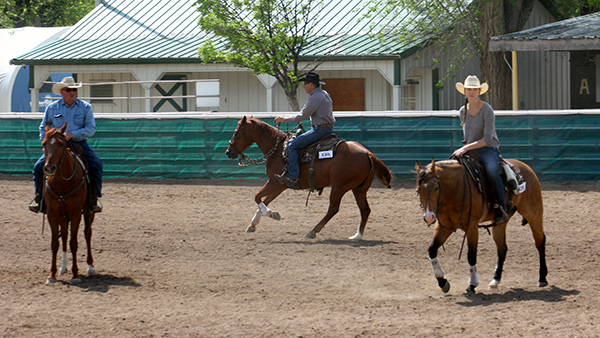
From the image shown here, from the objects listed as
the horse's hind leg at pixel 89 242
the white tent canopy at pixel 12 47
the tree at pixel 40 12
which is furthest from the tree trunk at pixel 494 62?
the tree at pixel 40 12

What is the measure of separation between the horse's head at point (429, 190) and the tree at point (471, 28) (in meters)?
15.6

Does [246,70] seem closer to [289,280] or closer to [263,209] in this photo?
[263,209]

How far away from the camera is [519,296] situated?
320 inches

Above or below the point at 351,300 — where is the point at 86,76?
above

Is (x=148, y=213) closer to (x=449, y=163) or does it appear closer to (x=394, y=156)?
(x=394, y=156)

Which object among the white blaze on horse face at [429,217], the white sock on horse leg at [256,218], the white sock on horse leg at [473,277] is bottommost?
the white sock on horse leg at [473,277]

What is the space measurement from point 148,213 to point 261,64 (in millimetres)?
8953

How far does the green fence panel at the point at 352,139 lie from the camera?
57.3ft

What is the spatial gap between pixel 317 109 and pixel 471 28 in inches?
491

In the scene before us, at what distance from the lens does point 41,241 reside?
1197 centimetres

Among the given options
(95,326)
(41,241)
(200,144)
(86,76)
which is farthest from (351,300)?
(86,76)

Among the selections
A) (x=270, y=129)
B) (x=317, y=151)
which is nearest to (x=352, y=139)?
(x=270, y=129)

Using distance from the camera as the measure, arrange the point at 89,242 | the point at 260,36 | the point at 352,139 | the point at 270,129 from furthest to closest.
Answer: the point at 260,36 → the point at 352,139 → the point at 270,129 → the point at 89,242

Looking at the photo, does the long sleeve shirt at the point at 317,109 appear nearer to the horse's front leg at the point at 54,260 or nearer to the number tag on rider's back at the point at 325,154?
the number tag on rider's back at the point at 325,154
